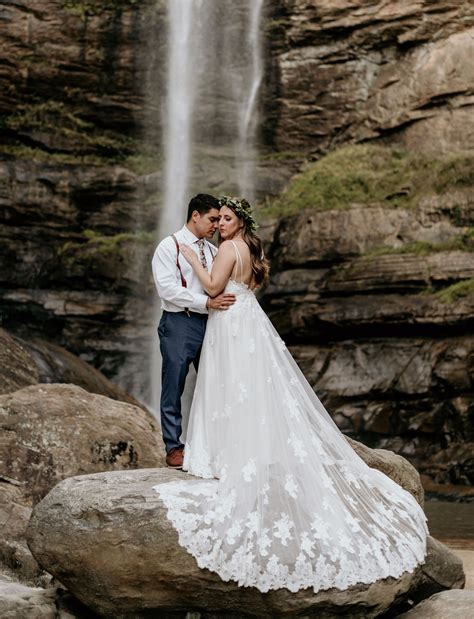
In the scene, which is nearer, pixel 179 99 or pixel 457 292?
pixel 457 292

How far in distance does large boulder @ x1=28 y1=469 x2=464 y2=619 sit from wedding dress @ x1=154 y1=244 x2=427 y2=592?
0.11 m

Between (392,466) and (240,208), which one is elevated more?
(240,208)

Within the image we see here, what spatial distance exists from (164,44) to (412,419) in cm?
1363

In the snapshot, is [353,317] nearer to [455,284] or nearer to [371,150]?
[455,284]

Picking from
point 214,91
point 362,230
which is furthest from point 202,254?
point 214,91

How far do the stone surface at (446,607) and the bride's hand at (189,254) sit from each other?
3.29m

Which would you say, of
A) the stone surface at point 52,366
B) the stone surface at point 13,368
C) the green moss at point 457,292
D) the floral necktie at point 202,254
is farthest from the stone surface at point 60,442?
the green moss at point 457,292

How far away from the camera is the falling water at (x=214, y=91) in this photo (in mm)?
28984

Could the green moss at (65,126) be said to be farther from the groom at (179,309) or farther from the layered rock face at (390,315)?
the groom at (179,309)

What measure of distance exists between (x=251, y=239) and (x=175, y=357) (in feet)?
3.85

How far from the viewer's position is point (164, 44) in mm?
28938

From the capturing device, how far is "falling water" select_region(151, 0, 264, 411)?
28984mm

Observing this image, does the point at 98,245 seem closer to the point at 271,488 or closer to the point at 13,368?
the point at 13,368

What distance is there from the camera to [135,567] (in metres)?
7.16
